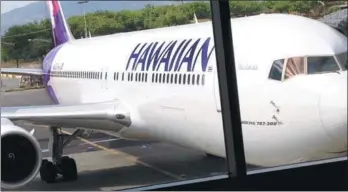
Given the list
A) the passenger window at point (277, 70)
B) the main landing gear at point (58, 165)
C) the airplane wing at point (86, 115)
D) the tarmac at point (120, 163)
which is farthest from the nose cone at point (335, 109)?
the airplane wing at point (86, 115)

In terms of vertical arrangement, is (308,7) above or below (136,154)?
above

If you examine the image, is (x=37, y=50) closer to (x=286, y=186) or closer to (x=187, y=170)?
(x=187, y=170)

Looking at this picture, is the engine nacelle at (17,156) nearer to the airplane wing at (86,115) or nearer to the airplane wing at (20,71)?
the airplane wing at (20,71)

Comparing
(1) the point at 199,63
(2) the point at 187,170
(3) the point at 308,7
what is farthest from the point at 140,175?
(3) the point at 308,7

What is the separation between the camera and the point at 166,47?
11.9 feet

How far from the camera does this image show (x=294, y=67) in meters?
2.91

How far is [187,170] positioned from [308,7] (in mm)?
1015

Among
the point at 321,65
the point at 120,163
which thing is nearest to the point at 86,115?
the point at 120,163

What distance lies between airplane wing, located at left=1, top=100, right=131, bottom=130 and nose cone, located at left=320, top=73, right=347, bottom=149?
1.55 metres

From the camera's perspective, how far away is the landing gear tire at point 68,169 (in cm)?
336

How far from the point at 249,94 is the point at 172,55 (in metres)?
0.70

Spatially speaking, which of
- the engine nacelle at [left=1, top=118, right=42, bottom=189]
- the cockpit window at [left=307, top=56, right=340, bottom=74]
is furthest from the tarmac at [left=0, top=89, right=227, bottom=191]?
the cockpit window at [left=307, top=56, right=340, bottom=74]

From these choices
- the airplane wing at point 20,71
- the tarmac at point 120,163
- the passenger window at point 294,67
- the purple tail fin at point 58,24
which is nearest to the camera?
the airplane wing at point 20,71

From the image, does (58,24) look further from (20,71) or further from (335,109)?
(335,109)
